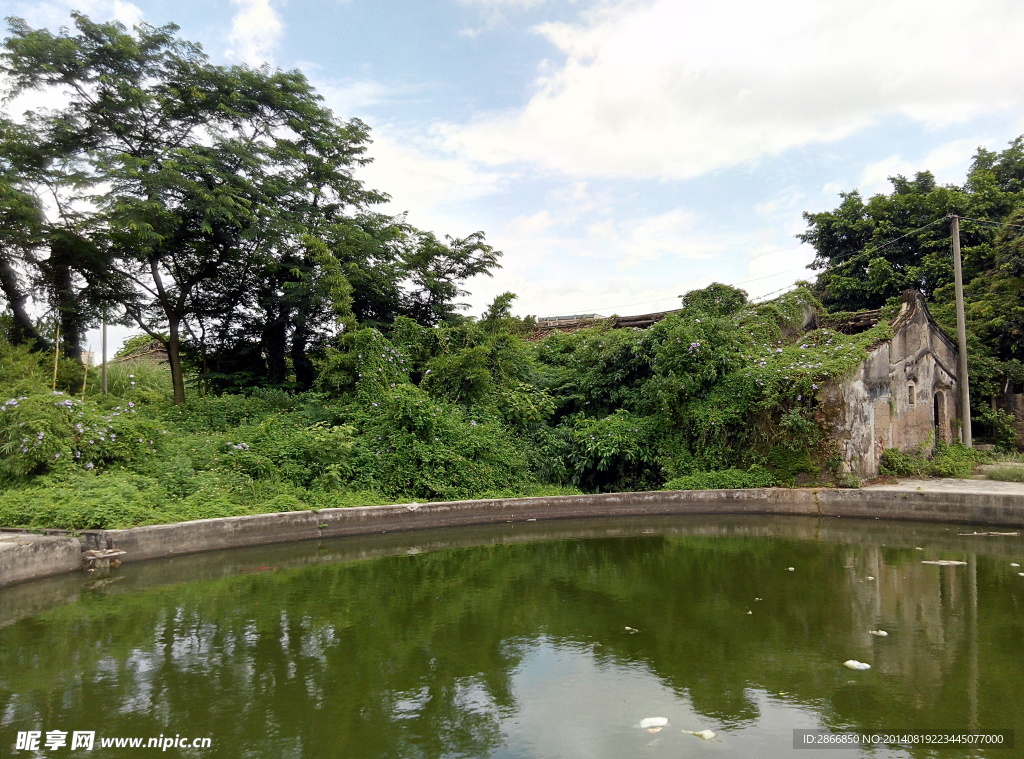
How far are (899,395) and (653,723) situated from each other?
41.8 feet

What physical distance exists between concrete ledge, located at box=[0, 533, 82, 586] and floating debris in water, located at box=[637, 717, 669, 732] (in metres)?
6.15

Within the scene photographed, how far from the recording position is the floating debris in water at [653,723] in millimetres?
3578

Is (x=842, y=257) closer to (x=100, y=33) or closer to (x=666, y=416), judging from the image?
(x=666, y=416)

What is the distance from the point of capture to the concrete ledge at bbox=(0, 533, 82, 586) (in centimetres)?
619

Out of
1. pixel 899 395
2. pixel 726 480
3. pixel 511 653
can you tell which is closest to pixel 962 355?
pixel 899 395

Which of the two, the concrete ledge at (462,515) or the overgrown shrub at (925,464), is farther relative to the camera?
the overgrown shrub at (925,464)

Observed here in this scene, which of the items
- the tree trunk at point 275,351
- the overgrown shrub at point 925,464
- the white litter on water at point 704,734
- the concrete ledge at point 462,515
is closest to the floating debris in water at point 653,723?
the white litter on water at point 704,734

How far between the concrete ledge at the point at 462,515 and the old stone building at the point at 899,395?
1363 mm

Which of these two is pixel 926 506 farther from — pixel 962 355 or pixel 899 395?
pixel 962 355

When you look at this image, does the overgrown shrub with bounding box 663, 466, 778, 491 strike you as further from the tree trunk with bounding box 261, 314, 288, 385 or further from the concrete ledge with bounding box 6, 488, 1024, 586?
the tree trunk with bounding box 261, 314, 288, 385

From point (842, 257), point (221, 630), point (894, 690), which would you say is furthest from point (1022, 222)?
point (221, 630)

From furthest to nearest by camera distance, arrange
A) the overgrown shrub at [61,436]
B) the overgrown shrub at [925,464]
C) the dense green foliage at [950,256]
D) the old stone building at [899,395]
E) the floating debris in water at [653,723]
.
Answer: the dense green foliage at [950,256] → the overgrown shrub at [925,464] → the old stone building at [899,395] → the overgrown shrub at [61,436] → the floating debris in water at [653,723]

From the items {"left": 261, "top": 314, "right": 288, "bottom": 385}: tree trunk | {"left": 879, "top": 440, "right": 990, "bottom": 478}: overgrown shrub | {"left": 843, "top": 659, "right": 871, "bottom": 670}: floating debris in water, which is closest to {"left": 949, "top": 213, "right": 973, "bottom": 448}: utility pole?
{"left": 879, "top": 440, "right": 990, "bottom": 478}: overgrown shrub

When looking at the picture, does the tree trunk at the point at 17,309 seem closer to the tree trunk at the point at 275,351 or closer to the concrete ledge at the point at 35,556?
the tree trunk at the point at 275,351
